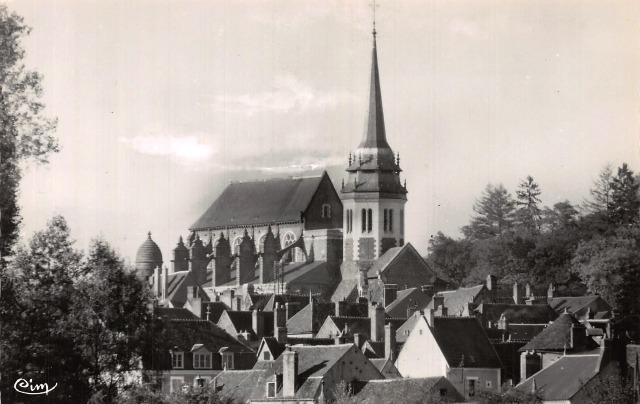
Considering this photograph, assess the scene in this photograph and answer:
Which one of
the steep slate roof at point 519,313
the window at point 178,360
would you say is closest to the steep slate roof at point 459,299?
the steep slate roof at point 519,313

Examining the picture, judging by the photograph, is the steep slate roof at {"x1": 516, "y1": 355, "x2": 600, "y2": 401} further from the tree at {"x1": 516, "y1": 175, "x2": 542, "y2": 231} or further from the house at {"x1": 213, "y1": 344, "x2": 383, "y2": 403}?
the tree at {"x1": 516, "y1": 175, "x2": 542, "y2": 231}

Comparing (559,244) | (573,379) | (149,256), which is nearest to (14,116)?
(573,379)

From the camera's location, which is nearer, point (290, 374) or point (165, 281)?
point (290, 374)

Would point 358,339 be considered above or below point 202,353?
above

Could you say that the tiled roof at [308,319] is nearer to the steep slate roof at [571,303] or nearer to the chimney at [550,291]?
the steep slate roof at [571,303]

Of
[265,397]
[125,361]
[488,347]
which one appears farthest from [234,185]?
[125,361]

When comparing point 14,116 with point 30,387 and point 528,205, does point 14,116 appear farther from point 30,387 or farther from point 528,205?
point 528,205

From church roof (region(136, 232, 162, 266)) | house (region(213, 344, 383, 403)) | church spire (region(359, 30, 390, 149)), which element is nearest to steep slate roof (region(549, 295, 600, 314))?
house (region(213, 344, 383, 403))
